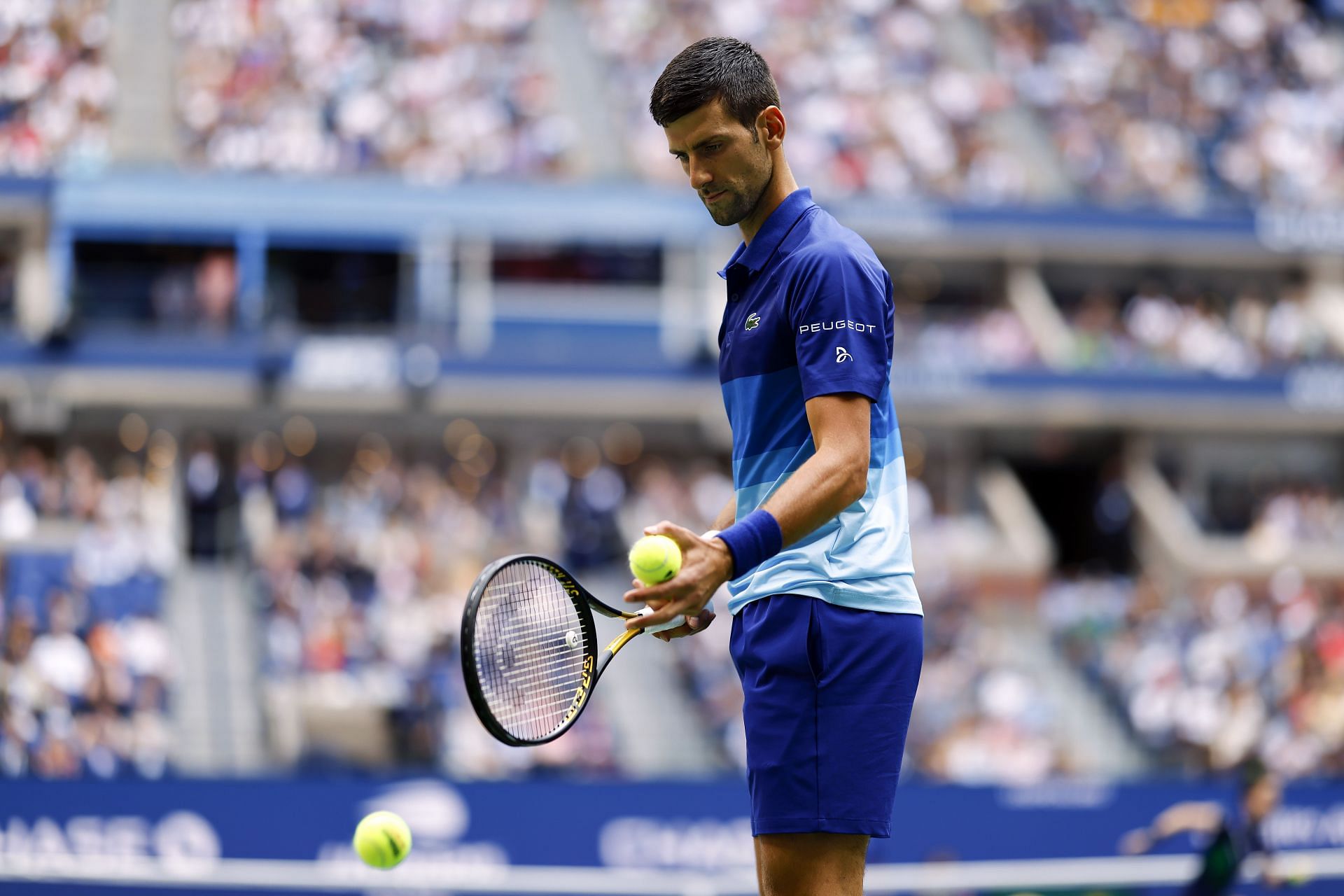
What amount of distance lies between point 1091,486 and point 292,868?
16053mm

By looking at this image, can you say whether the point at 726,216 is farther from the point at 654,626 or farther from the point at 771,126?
the point at 654,626

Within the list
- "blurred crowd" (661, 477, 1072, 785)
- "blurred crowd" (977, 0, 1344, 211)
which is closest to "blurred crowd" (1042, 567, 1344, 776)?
"blurred crowd" (661, 477, 1072, 785)

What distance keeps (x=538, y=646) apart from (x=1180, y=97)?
79.2ft

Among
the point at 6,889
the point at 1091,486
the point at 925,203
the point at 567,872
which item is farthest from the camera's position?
the point at 1091,486

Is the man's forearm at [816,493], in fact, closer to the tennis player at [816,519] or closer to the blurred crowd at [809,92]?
the tennis player at [816,519]

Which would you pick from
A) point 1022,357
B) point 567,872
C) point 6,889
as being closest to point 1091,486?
point 1022,357

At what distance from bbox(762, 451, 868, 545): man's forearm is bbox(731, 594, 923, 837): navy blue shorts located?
0.97ft

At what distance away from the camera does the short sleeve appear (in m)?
3.49

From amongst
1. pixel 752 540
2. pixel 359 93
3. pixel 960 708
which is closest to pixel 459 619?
pixel 960 708

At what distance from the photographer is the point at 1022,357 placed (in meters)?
23.4

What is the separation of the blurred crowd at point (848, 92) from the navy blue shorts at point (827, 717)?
63.0 ft

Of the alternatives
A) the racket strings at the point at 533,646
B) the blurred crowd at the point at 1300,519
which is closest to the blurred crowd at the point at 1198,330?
the blurred crowd at the point at 1300,519

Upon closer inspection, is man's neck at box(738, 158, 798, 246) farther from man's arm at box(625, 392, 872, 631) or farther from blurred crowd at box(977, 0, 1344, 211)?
blurred crowd at box(977, 0, 1344, 211)

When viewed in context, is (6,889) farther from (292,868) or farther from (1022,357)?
(1022,357)
